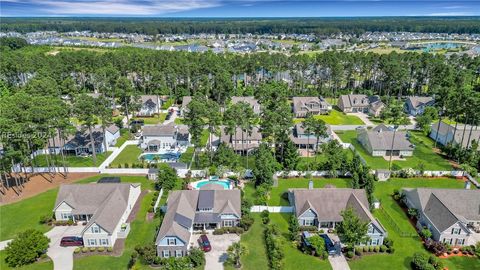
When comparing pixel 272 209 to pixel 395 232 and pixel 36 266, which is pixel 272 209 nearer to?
pixel 395 232

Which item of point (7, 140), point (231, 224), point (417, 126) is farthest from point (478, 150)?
point (7, 140)

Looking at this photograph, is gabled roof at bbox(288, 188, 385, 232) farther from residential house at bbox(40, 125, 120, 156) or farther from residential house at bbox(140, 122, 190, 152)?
residential house at bbox(40, 125, 120, 156)

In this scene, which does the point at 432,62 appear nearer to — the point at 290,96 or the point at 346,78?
the point at 346,78

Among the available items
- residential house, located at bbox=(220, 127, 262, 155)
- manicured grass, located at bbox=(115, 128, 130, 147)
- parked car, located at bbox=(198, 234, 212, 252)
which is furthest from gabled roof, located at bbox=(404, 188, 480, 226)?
manicured grass, located at bbox=(115, 128, 130, 147)

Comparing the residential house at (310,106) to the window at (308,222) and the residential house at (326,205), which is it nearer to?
the residential house at (326,205)

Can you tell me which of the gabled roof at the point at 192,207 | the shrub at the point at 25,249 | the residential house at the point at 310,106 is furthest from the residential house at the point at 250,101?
the shrub at the point at 25,249
